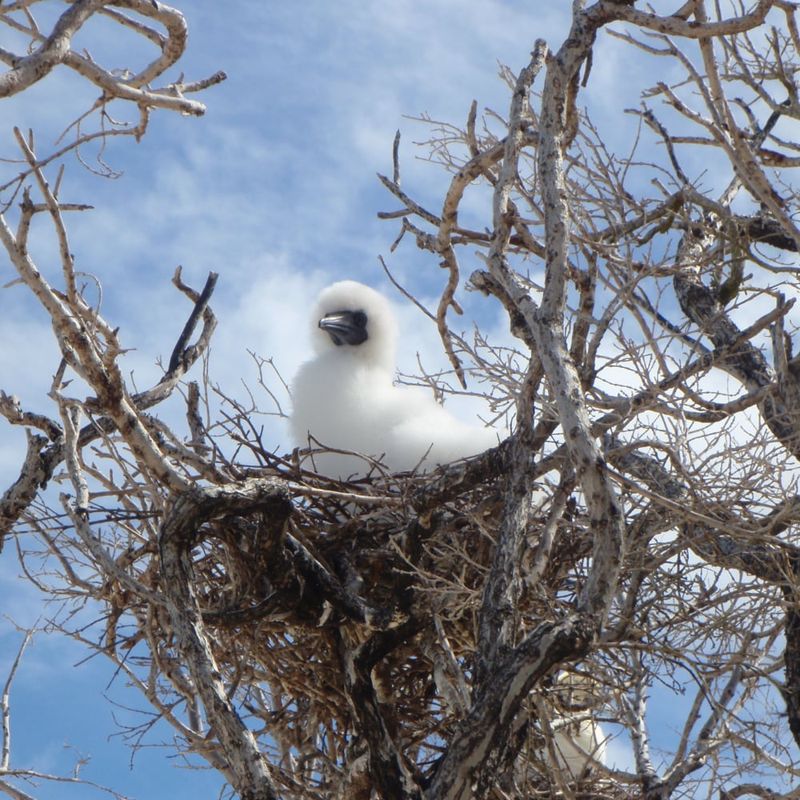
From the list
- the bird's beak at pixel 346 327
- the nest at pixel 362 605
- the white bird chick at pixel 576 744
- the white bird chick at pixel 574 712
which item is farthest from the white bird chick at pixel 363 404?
the white bird chick at pixel 576 744

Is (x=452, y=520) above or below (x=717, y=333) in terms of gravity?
below

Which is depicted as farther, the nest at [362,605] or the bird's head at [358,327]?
the bird's head at [358,327]

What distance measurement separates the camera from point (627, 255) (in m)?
3.58

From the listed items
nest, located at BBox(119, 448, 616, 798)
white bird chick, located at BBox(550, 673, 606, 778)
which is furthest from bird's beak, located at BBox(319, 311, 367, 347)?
white bird chick, located at BBox(550, 673, 606, 778)

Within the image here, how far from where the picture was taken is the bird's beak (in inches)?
229

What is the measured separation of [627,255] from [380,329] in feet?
8.09

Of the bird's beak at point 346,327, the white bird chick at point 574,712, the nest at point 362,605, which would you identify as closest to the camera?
the nest at point 362,605

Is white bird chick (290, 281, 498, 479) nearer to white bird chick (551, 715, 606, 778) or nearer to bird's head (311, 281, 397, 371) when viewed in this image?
bird's head (311, 281, 397, 371)

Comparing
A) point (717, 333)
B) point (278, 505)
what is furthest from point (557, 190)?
point (717, 333)

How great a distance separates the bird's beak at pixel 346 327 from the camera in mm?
5809

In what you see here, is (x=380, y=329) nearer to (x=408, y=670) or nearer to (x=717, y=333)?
(x=717, y=333)

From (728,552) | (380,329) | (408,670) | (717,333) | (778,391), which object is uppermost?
(380,329)

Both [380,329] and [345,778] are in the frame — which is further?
[380,329]

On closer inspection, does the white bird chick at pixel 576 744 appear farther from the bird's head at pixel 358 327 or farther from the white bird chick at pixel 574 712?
the bird's head at pixel 358 327
